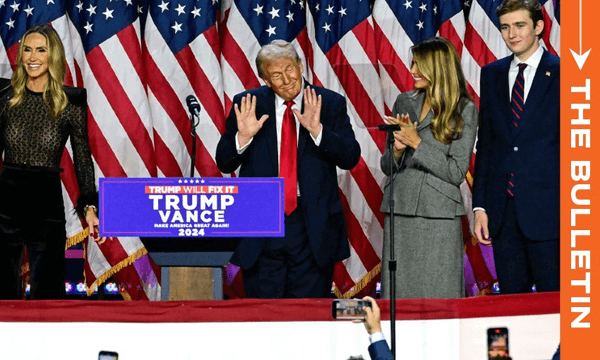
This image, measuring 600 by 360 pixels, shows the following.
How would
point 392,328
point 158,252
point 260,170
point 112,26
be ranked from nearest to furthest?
point 392,328 → point 158,252 → point 260,170 → point 112,26

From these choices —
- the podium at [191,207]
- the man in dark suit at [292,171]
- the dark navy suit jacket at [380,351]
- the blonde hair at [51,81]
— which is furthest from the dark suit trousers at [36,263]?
the dark navy suit jacket at [380,351]

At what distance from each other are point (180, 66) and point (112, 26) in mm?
467

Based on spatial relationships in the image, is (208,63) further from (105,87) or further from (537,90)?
(537,90)

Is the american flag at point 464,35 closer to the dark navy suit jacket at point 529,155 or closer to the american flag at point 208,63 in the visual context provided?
the american flag at point 208,63

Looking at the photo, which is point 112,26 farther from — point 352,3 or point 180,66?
point 352,3

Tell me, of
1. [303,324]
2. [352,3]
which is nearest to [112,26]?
[352,3]

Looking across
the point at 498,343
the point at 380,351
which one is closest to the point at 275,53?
the point at 498,343

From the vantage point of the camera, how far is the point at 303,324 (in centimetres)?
378

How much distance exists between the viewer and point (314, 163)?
187 inches

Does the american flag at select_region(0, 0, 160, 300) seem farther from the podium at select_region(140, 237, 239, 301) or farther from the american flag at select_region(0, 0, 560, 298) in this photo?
the podium at select_region(140, 237, 239, 301)

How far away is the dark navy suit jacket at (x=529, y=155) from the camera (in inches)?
174

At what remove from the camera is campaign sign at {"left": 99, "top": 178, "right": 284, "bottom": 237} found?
13.0ft
